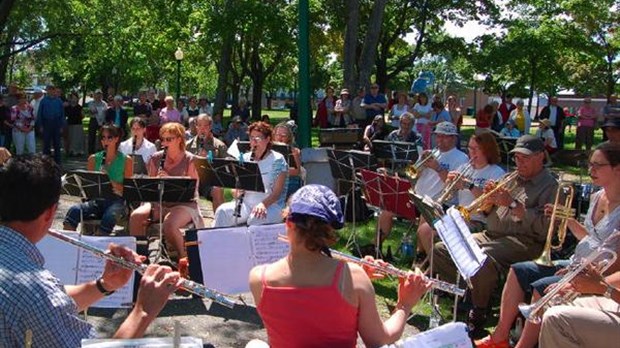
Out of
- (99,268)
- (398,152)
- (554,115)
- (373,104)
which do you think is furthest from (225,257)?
(554,115)

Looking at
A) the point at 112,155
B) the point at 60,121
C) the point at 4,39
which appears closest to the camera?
the point at 112,155

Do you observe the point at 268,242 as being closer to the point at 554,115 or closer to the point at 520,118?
the point at 520,118

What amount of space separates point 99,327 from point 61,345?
3.37 metres

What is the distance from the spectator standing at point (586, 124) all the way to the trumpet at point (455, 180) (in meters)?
14.7

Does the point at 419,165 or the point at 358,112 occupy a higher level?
the point at 358,112

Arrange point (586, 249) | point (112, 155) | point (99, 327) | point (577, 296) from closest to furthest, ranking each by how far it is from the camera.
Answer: point (577, 296) → point (586, 249) → point (99, 327) → point (112, 155)

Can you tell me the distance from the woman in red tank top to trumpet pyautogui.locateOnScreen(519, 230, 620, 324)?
4.45 feet

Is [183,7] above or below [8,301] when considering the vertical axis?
above

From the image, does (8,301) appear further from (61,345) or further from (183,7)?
(183,7)

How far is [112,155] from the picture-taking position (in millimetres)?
7414

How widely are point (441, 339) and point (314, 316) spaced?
0.55 m

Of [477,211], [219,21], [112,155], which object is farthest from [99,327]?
[219,21]

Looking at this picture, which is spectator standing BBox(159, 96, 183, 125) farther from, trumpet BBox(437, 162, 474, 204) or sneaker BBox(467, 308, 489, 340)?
sneaker BBox(467, 308, 489, 340)

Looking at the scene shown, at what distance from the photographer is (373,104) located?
15.4m
